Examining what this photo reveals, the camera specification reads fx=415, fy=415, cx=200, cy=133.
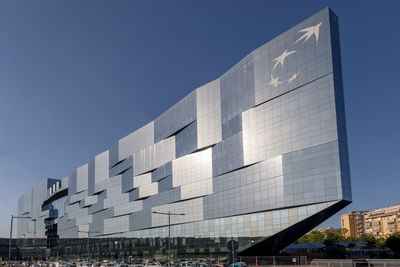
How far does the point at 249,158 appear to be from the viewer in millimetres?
64500

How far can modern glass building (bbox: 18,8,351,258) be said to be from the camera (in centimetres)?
5453

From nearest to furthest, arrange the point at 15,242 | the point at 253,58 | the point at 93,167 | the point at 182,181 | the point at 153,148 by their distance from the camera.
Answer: the point at 253,58 → the point at 182,181 → the point at 153,148 → the point at 93,167 → the point at 15,242

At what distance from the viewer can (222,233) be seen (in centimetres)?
7069

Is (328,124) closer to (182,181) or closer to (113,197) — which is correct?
(182,181)

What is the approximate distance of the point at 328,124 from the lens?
5344 cm

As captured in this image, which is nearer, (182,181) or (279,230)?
(279,230)

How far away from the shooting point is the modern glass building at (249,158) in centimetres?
5453

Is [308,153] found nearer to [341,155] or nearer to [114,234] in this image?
[341,155]

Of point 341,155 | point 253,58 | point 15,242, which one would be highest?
point 253,58

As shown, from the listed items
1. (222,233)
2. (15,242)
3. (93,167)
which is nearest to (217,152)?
(222,233)

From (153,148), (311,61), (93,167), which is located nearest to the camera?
(311,61)

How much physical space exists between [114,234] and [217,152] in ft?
172

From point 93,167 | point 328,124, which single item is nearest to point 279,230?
point 328,124

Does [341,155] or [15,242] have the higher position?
[341,155]
